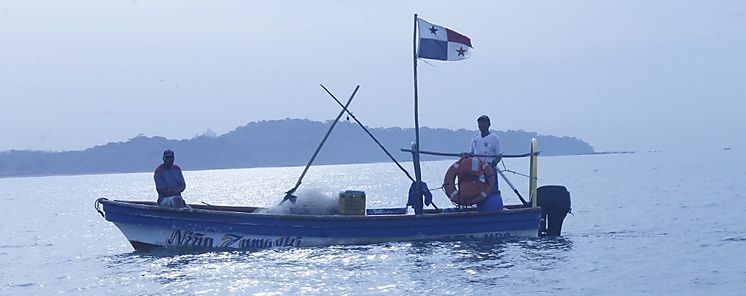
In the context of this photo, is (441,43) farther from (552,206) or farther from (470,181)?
(552,206)

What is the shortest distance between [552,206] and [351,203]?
4.32 m

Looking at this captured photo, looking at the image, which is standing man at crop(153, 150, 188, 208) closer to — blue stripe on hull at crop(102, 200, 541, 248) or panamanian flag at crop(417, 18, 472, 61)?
blue stripe on hull at crop(102, 200, 541, 248)

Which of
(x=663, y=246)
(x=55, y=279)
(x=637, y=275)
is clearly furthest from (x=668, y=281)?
(x=55, y=279)

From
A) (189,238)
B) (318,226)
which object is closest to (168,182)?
(189,238)

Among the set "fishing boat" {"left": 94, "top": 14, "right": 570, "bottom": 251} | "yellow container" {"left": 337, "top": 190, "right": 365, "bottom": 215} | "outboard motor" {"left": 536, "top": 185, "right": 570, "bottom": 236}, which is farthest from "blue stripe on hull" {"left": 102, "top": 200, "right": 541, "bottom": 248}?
"outboard motor" {"left": 536, "top": 185, "right": 570, "bottom": 236}

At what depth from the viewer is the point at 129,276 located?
20.1 m

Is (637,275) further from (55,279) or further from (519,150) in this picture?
(519,150)

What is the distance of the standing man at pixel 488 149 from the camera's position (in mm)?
21188

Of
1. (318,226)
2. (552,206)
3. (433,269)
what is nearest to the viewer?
(433,269)

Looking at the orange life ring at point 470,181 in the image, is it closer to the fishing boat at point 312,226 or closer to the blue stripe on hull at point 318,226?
the fishing boat at point 312,226

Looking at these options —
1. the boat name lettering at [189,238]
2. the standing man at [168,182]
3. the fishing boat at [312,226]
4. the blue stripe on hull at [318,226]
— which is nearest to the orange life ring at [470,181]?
the fishing boat at [312,226]

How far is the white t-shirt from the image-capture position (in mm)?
21297

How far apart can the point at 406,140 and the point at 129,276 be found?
16666 cm

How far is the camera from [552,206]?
885 inches
